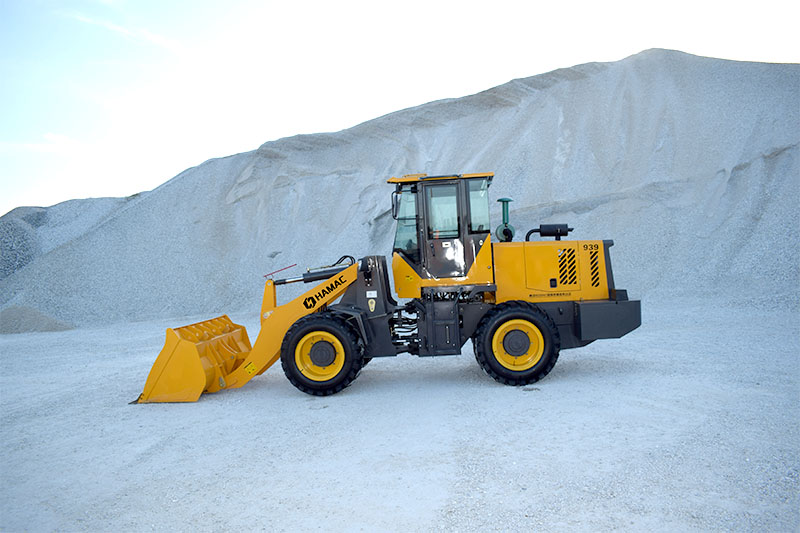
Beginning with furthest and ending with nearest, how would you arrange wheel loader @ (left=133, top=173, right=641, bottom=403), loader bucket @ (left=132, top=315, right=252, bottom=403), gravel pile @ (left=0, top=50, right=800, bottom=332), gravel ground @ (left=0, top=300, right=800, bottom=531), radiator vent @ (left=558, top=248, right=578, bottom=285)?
gravel pile @ (left=0, top=50, right=800, bottom=332) < radiator vent @ (left=558, top=248, right=578, bottom=285) < wheel loader @ (left=133, top=173, right=641, bottom=403) < loader bucket @ (left=132, top=315, right=252, bottom=403) < gravel ground @ (left=0, top=300, right=800, bottom=531)

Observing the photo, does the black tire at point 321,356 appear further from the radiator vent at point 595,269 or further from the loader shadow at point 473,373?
the radiator vent at point 595,269

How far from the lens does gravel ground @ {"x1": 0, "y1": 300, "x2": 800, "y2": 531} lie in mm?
3850

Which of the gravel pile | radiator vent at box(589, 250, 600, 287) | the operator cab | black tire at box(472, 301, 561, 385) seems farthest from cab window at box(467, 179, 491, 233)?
the gravel pile

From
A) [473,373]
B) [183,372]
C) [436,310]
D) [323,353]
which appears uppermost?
[436,310]

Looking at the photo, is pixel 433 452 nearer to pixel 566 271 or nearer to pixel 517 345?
pixel 517 345

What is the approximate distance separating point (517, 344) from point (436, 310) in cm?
113

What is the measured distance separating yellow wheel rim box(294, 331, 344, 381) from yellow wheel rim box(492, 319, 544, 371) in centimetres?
200

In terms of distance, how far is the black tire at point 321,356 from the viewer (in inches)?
285

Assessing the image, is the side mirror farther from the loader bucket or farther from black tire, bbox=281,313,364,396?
the loader bucket

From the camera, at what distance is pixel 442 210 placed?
773cm

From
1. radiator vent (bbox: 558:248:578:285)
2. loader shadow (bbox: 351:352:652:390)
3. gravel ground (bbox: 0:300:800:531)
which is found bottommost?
loader shadow (bbox: 351:352:652:390)

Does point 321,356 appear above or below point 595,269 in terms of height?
below

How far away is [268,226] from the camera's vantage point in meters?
27.9

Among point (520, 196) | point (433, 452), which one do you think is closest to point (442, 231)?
point (433, 452)
